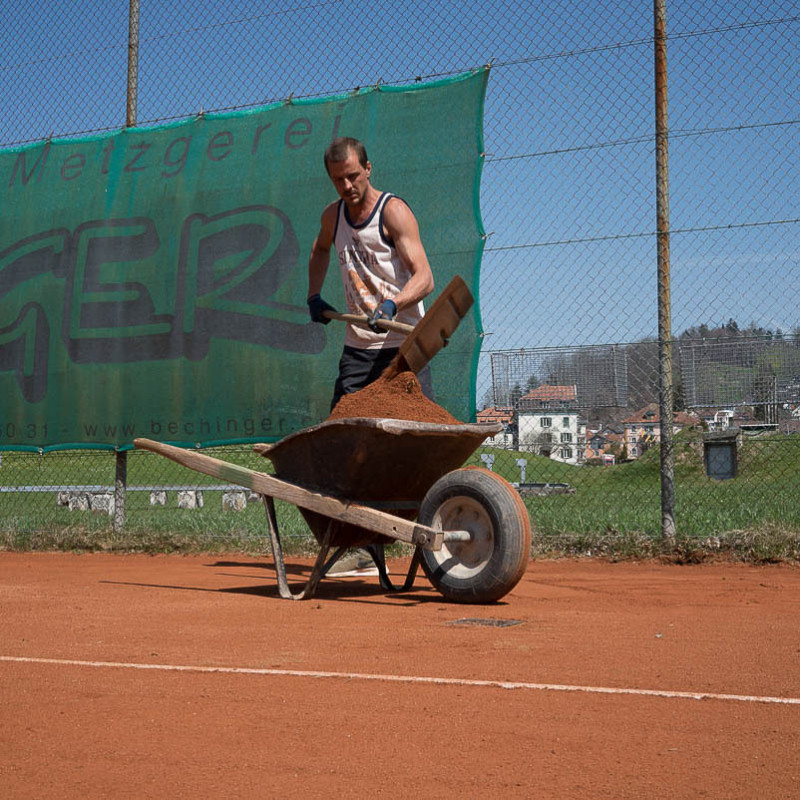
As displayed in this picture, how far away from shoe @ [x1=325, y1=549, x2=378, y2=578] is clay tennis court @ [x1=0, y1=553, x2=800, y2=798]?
1070mm

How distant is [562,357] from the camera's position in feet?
22.4

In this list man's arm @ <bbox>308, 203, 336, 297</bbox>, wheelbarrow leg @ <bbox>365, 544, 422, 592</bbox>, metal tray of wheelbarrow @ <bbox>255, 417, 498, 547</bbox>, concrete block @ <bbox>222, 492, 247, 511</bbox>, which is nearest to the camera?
metal tray of wheelbarrow @ <bbox>255, 417, 498, 547</bbox>

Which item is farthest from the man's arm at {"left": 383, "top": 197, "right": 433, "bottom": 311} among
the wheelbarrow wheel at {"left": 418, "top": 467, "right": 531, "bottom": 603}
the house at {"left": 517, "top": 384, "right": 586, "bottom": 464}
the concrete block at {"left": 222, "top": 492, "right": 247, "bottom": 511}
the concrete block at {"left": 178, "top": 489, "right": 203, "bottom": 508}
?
the concrete block at {"left": 178, "top": 489, "right": 203, "bottom": 508}

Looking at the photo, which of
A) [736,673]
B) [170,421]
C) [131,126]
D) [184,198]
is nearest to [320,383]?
[170,421]

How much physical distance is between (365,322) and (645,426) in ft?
7.95

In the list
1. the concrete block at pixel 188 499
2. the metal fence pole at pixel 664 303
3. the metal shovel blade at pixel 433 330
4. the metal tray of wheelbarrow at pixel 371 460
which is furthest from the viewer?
the concrete block at pixel 188 499

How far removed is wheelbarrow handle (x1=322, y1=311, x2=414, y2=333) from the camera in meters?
4.95

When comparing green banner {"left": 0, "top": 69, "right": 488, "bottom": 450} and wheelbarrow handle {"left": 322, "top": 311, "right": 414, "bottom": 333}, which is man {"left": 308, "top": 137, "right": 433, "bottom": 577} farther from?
green banner {"left": 0, "top": 69, "right": 488, "bottom": 450}

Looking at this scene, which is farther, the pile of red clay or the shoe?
the shoe

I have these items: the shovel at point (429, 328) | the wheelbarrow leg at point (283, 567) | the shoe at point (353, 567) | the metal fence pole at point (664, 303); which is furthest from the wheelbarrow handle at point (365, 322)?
the metal fence pole at point (664, 303)

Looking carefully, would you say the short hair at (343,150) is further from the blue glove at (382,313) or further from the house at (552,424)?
the house at (552,424)

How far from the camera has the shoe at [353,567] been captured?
20.2 feet

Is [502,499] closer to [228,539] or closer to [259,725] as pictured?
[259,725]

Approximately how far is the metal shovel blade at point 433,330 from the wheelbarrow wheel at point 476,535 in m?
0.60
